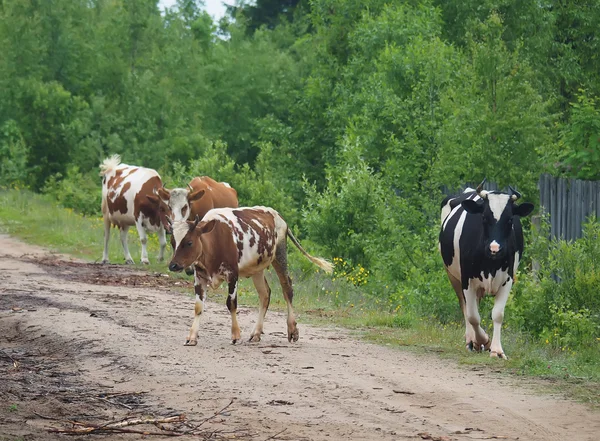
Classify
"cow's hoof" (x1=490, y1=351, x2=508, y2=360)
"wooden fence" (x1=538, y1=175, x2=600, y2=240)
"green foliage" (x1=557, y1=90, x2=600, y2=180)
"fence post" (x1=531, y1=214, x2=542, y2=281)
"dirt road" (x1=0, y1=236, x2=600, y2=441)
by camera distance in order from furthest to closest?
"green foliage" (x1=557, y1=90, x2=600, y2=180) < "wooden fence" (x1=538, y1=175, x2=600, y2=240) < "fence post" (x1=531, y1=214, x2=542, y2=281) < "cow's hoof" (x1=490, y1=351, x2=508, y2=360) < "dirt road" (x1=0, y1=236, x2=600, y2=441)

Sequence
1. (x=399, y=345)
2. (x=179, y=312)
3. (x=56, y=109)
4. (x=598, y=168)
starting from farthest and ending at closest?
(x=56, y=109) → (x=598, y=168) → (x=179, y=312) → (x=399, y=345)

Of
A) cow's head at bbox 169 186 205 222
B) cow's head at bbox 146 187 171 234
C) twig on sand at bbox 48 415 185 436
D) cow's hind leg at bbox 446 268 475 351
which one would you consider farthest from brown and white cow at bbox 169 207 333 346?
cow's head at bbox 146 187 171 234

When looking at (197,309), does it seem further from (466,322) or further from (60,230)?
(60,230)

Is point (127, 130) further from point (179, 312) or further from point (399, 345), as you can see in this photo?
point (399, 345)

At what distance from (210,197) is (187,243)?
417 inches

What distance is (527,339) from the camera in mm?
15961

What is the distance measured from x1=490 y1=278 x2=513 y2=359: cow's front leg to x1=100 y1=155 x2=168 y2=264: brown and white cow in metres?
12.5

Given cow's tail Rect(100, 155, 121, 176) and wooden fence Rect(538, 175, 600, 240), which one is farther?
cow's tail Rect(100, 155, 121, 176)

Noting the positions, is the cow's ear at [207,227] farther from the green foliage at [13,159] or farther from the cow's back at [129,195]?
the green foliage at [13,159]

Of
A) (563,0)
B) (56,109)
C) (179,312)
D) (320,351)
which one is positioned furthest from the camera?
(56,109)

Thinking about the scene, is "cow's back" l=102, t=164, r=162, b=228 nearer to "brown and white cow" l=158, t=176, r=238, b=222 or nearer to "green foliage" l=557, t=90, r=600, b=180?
"brown and white cow" l=158, t=176, r=238, b=222

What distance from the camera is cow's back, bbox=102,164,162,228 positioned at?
87.4 feet

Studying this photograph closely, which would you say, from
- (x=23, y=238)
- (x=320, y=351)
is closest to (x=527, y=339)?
(x=320, y=351)

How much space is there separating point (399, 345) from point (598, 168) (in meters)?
8.56
